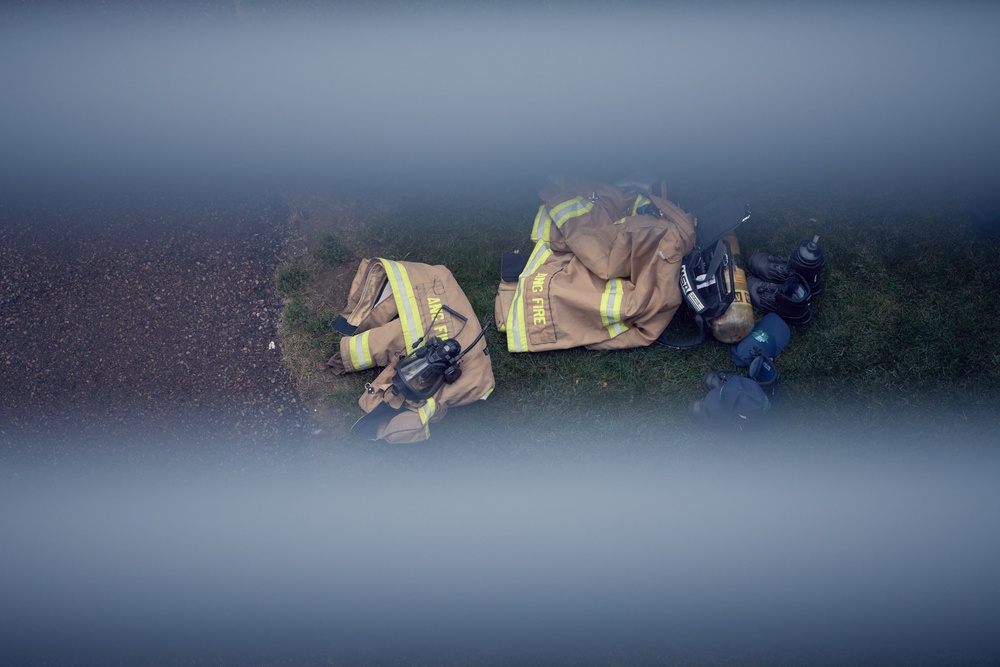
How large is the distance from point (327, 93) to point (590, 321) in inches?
104

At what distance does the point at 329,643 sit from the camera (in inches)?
174

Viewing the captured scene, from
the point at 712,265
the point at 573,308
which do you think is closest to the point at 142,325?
the point at 573,308

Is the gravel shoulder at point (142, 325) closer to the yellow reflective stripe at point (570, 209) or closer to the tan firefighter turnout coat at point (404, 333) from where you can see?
the tan firefighter turnout coat at point (404, 333)

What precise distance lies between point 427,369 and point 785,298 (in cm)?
261

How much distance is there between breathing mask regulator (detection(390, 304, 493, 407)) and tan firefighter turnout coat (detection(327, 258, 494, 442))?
0.08 meters

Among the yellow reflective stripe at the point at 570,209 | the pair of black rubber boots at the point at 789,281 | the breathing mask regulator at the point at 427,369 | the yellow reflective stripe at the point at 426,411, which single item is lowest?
the yellow reflective stripe at the point at 426,411

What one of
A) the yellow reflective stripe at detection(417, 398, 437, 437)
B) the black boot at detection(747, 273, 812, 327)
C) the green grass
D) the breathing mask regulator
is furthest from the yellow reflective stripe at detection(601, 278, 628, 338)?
the yellow reflective stripe at detection(417, 398, 437, 437)

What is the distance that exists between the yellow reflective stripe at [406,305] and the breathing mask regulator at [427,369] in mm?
89

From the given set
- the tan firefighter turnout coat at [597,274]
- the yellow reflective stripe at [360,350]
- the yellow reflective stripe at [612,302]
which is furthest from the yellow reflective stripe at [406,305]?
the yellow reflective stripe at [612,302]

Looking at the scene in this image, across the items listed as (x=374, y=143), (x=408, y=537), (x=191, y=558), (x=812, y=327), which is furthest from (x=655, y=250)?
(x=191, y=558)

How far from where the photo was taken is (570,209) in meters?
4.54

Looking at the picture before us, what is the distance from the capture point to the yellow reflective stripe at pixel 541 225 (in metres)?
4.68

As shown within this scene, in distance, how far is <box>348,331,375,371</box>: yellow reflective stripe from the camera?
4.43m

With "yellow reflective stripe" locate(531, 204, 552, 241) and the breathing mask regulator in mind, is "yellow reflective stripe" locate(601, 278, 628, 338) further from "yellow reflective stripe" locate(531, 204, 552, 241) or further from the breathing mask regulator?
the breathing mask regulator
